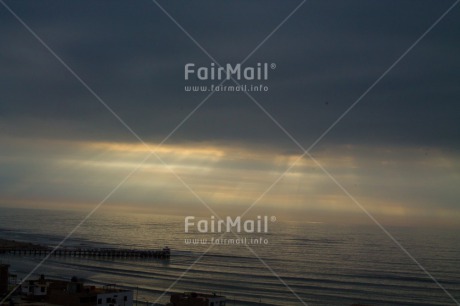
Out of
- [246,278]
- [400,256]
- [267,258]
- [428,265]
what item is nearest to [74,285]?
[246,278]

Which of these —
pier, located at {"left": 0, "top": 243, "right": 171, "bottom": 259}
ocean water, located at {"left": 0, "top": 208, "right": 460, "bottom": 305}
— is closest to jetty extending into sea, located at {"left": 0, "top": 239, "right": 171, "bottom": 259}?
pier, located at {"left": 0, "top": 243, "right": 171, "bottom": 259}

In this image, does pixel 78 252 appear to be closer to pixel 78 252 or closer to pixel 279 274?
pixel 78 252

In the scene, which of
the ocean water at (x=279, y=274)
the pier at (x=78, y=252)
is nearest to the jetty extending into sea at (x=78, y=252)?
the pier at (x=78, y=252)

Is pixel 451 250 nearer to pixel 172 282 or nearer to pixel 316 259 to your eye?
pixel 316 259

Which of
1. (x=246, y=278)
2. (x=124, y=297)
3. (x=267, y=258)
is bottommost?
(x=124, y=297)

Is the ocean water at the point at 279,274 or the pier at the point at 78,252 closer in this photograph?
the ocean water at the point at 279,274

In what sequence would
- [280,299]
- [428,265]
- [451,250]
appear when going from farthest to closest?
[451,250] < [428,265] < [280,299]

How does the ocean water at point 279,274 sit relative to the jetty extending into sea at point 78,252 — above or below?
below

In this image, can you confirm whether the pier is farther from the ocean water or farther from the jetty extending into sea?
the ocean water

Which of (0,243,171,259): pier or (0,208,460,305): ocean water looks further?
(0,243,171,259): pier

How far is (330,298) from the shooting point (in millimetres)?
37188

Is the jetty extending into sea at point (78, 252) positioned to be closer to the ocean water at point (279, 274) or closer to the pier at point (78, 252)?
the pier at point (78, 252)

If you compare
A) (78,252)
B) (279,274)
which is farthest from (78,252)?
(279,274)

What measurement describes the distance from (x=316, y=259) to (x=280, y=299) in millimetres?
26274
